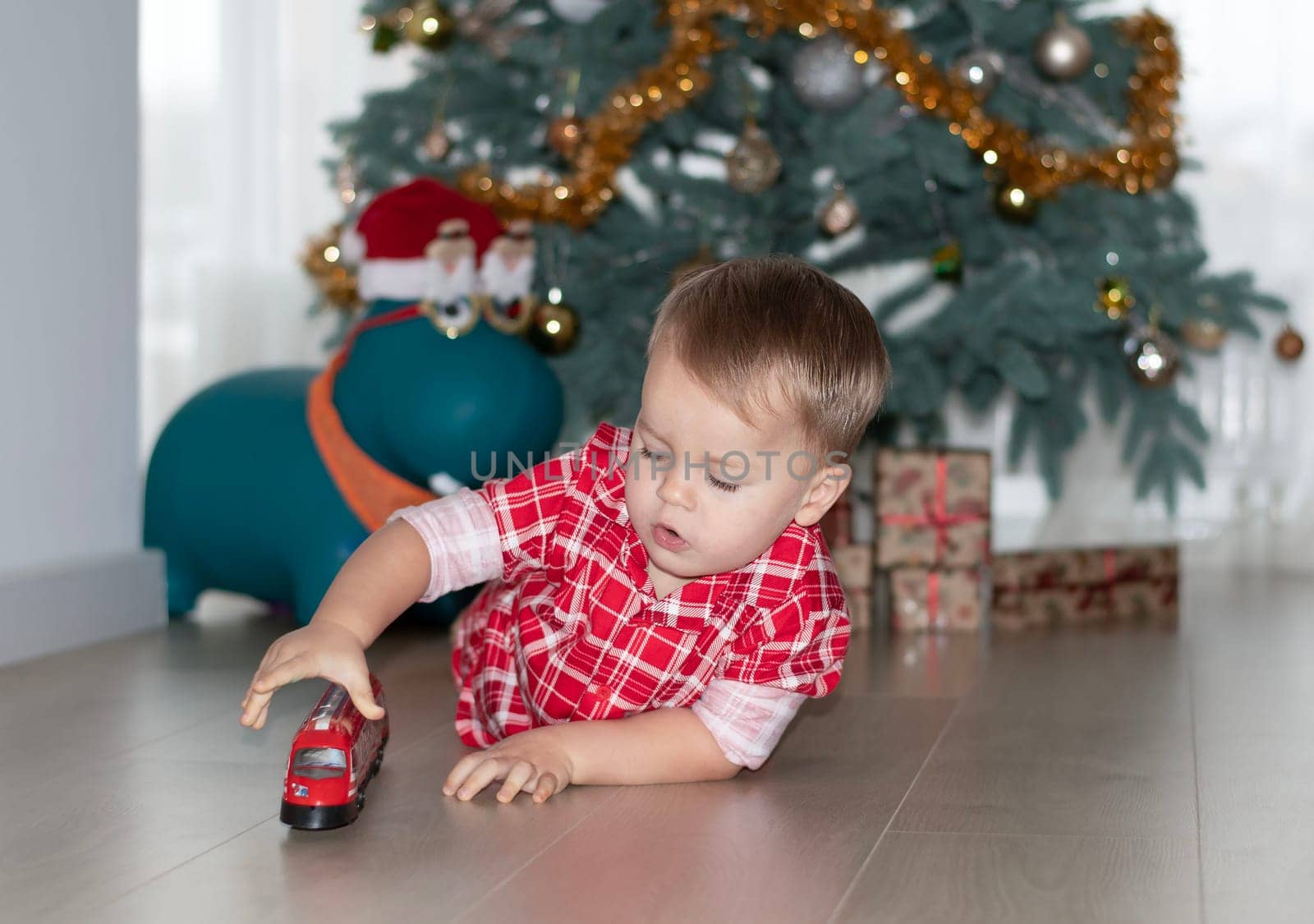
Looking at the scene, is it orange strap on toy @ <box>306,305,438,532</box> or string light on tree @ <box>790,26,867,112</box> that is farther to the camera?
string light on tree @ <box>790,26,867,112</box>

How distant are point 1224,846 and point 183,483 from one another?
137cm

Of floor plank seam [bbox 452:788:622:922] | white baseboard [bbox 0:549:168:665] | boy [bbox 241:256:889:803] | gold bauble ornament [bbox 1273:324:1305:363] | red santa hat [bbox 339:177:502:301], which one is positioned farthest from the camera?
gold bauble ornament [bbox 1273:324:1305:363]

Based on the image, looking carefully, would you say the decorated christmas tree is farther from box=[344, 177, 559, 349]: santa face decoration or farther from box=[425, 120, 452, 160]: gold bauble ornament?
box=[344, 177, 559, 349]: santa face decoration

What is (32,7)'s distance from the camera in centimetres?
162

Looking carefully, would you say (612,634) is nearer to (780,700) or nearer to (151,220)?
Result: (780,700)

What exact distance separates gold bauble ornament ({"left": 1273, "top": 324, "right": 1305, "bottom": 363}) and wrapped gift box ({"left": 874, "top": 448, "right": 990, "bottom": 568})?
0.77m

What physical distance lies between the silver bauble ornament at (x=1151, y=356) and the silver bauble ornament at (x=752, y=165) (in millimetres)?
589

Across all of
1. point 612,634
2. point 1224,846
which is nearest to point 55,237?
point 612,634

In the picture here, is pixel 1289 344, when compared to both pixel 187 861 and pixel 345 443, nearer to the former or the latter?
pixel 345 443

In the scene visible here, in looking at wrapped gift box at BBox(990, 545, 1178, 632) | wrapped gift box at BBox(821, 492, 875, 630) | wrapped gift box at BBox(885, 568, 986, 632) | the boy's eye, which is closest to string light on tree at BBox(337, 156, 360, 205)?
wrapped gift box at BBox(821, 492, 875, 630)

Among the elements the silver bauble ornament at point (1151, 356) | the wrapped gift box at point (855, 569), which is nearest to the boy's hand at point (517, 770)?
the wrapped gift box at point (855, 569)

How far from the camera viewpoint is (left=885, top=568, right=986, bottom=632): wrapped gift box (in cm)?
195

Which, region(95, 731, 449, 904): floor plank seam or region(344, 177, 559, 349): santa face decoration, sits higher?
region(344, 177, 559, 349): santa face decoration

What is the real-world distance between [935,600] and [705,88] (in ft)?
2.49
